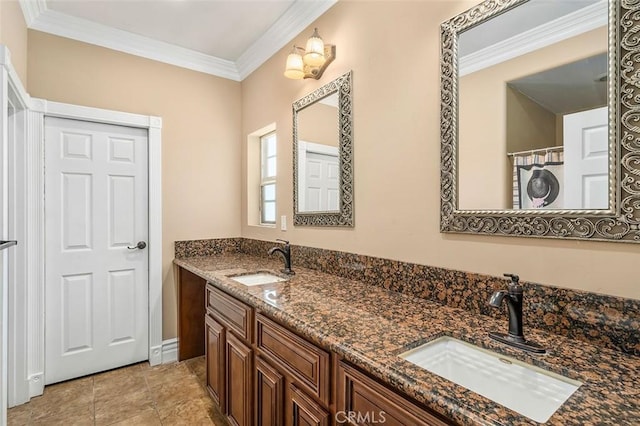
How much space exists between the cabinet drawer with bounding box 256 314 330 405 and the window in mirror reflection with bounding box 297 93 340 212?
892 millimetres

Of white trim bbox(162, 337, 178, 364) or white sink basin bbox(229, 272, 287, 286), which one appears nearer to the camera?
white sink basin bbox(229, 272, 287, 286)

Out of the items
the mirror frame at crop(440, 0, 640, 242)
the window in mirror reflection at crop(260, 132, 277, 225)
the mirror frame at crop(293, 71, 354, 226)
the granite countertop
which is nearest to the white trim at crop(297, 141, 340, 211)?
the mirror frame at crop(293, 71, 354, 226)

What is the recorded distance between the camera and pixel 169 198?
9.30ft

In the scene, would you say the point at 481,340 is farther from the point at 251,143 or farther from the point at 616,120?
the point at 251,143

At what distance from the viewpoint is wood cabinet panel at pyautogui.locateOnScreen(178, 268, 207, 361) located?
280cm

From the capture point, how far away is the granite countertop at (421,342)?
666 mm

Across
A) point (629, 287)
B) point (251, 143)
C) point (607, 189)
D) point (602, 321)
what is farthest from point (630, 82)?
point (251, 143)

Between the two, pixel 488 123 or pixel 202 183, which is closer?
pixel 488 123

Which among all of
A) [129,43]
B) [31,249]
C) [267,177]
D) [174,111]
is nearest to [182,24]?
[129,43]

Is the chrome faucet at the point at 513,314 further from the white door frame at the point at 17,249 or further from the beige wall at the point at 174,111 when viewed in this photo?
the white door frame at the point at 17,249

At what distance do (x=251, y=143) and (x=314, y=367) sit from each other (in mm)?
2448

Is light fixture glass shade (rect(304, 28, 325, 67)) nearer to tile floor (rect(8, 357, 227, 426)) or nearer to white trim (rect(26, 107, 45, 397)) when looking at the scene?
white trim (rect(26, 107, 45, 397))

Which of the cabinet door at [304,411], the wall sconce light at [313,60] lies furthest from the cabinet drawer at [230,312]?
the wall sconce light at [313,60]

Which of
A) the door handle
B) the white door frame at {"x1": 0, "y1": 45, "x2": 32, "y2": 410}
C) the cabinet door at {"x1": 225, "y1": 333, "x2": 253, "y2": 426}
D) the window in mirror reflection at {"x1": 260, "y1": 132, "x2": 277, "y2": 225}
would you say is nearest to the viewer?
the cabinet door at {"x1": 225, "y1": 333, "x2": 253, "y2": 426}
